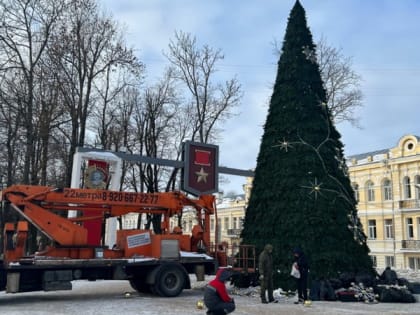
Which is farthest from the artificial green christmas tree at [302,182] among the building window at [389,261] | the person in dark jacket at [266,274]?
the building window at [389,261]

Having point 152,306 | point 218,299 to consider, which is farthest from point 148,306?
point 218,299

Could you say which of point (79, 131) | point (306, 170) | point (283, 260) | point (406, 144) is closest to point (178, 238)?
point (283, 260)

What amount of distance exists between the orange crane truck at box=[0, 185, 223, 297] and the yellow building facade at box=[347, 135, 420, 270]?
32350 millimetres

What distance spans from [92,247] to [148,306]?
3306mm

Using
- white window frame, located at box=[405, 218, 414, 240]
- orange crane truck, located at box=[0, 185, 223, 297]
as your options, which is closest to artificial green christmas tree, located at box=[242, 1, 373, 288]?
orange crane truck, located at box=[0, 185, 223, 297]

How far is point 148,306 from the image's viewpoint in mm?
13531

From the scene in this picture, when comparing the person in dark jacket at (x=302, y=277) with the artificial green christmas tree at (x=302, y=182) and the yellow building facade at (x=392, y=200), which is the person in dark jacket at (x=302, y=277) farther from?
the yellow building facade at (x=392, y=200)

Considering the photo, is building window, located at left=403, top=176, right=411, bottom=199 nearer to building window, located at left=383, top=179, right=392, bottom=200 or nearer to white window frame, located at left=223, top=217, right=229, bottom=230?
building window, located at left=383, top=179, right=392, bottom=200

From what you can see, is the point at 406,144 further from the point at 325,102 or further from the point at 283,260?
the point at 283,260

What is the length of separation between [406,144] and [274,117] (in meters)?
31.4

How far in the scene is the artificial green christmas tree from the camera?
636 inches

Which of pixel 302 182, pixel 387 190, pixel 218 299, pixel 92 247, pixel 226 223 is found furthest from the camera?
pixel 226 223

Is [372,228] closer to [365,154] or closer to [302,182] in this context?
[365,154]

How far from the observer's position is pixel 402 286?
1527cm
